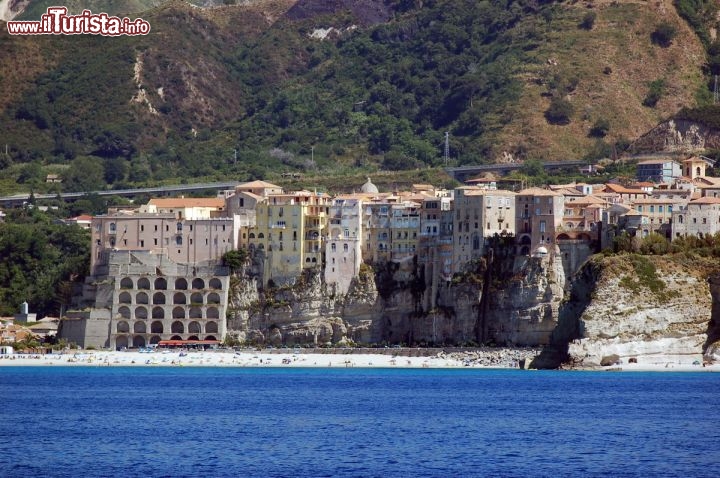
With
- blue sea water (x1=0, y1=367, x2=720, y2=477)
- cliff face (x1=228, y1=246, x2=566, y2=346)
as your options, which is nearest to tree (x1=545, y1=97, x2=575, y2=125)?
cliff face (x1=228, y1=246, x2=566, y2=346)

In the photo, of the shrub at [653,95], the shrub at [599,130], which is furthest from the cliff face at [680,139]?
the shrub at [653,95]

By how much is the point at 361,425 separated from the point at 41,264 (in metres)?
70.1

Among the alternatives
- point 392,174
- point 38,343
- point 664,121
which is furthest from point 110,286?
point 664,121

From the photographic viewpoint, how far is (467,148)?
17538cm

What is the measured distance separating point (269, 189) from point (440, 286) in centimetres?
1667

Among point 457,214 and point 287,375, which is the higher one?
point 457,214

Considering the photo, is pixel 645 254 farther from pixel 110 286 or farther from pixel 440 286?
pixel 110 286

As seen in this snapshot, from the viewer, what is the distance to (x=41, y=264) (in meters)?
143

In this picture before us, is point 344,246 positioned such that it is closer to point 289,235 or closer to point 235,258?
point 289,235

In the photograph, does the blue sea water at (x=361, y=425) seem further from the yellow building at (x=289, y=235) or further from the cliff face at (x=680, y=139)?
the cliff face at (x=680, y=139)

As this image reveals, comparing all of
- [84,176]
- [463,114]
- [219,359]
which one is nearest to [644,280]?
[219,359]

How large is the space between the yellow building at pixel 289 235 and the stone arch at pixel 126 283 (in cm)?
804

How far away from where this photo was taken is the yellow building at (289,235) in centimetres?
12575

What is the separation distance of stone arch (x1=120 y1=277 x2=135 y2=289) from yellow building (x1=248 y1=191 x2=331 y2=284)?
26.4 ft
